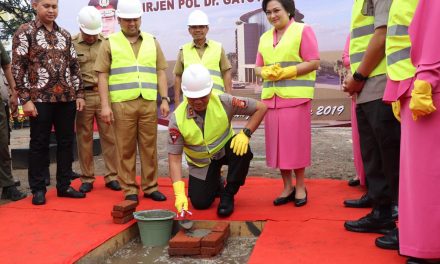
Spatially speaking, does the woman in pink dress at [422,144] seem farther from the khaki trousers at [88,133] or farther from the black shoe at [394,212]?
the khaki trousers at [88,133]

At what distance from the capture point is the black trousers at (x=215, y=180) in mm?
3441

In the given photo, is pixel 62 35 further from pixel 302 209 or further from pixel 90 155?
pixel 302 209

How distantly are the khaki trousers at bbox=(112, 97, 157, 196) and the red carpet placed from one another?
0.61 ft

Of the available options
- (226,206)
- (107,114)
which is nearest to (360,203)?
(226,206)

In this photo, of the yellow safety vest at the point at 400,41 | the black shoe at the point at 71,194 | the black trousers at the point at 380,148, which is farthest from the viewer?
the black shoe at the point at 71,194

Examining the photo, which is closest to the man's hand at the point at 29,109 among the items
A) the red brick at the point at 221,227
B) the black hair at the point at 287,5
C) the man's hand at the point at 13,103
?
the man's hand at the point at 13,103

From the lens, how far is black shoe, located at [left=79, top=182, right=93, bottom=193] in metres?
4.27

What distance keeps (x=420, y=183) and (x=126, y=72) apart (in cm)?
240

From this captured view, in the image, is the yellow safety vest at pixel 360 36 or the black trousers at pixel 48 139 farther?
the black trousers at pixel 48 139

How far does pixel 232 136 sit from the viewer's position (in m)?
3.52

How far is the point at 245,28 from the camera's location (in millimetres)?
6785

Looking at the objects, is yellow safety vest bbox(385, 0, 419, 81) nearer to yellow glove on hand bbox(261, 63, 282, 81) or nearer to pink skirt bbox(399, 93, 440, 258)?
pink skirt bbox(399, 93, 440, 258)

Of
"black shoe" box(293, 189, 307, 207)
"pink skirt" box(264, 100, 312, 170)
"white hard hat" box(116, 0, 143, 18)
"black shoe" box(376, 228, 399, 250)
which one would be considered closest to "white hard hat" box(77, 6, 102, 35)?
"white hard hat" box(116, 0, 143, 18)

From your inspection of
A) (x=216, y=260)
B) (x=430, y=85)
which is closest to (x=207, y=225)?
(x=216, y=260)
